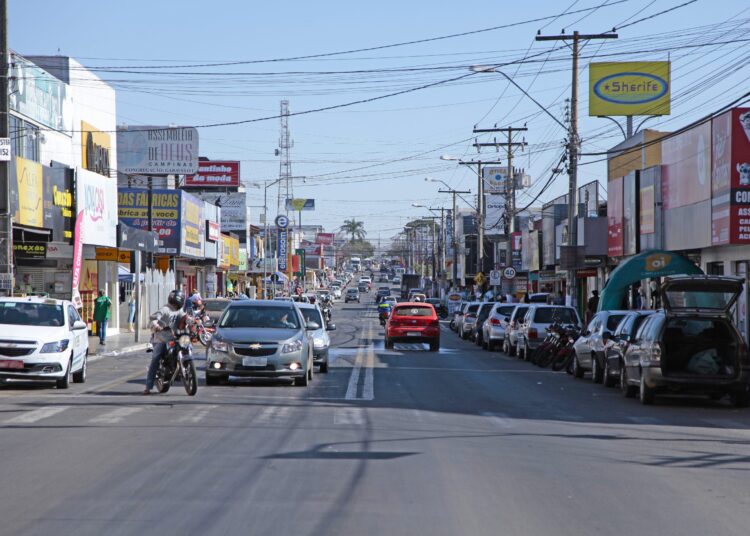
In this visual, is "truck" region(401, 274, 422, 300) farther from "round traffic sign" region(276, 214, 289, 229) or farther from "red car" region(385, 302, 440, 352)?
"red car" region(385, 302, 440, 352)

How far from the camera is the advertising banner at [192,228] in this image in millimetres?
64938

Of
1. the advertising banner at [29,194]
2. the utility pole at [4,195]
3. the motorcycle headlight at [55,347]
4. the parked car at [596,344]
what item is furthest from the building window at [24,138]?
the parked car at [596,344]

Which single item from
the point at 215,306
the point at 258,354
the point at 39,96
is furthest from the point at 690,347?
the point at 39,96

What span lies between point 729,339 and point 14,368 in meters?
12.3

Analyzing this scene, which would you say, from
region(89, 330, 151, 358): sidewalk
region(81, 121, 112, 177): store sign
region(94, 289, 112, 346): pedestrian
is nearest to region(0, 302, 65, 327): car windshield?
region(89, 330, 151, 358): sidewalk

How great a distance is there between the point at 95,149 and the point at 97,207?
159 inches

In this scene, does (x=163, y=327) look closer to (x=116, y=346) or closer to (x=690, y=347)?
(x=690, y=347)

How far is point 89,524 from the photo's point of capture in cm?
868

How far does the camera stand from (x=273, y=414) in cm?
1708

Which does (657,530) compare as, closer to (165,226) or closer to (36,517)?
(36,517)

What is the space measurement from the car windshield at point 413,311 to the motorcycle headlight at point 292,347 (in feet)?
61.6

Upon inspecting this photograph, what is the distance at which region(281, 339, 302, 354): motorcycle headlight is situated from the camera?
22.4 m

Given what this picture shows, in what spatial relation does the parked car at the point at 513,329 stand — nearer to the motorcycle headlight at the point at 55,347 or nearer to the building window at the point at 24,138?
the building window at the point at 24,138

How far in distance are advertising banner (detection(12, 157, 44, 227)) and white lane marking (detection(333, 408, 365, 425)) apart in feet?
66.2
